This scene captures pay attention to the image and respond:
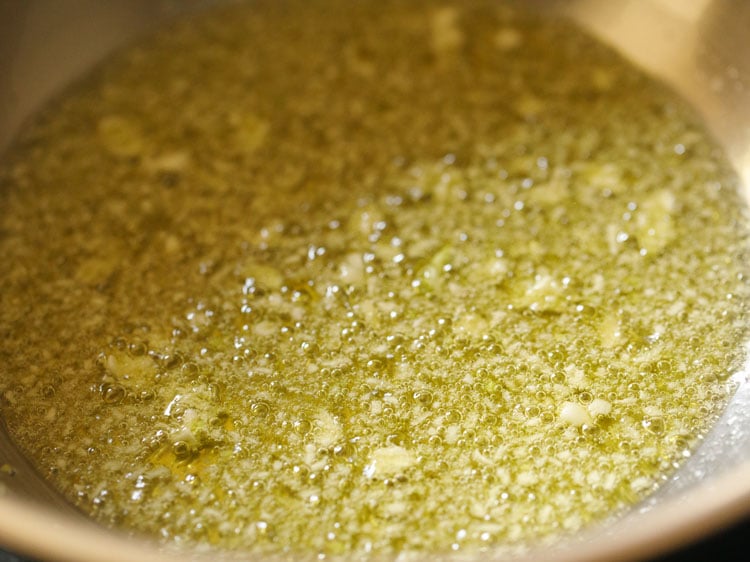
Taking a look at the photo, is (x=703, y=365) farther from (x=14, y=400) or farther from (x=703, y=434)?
(x=14, y=400)

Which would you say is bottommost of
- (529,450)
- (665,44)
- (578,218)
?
(529,450)

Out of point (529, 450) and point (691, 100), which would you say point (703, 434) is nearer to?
point (529, 450)

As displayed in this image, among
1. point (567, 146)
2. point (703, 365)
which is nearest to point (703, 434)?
point (703, 365)

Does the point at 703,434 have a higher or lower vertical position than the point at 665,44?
lower

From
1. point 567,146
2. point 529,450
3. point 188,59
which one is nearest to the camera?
point 529,450

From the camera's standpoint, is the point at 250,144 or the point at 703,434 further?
the point at 250,144

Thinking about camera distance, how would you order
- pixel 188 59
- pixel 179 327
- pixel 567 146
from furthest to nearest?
pixel 188 59 → pixel 567 146 → pixel 179 327

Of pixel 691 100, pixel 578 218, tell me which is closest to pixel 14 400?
pixel 578 218
